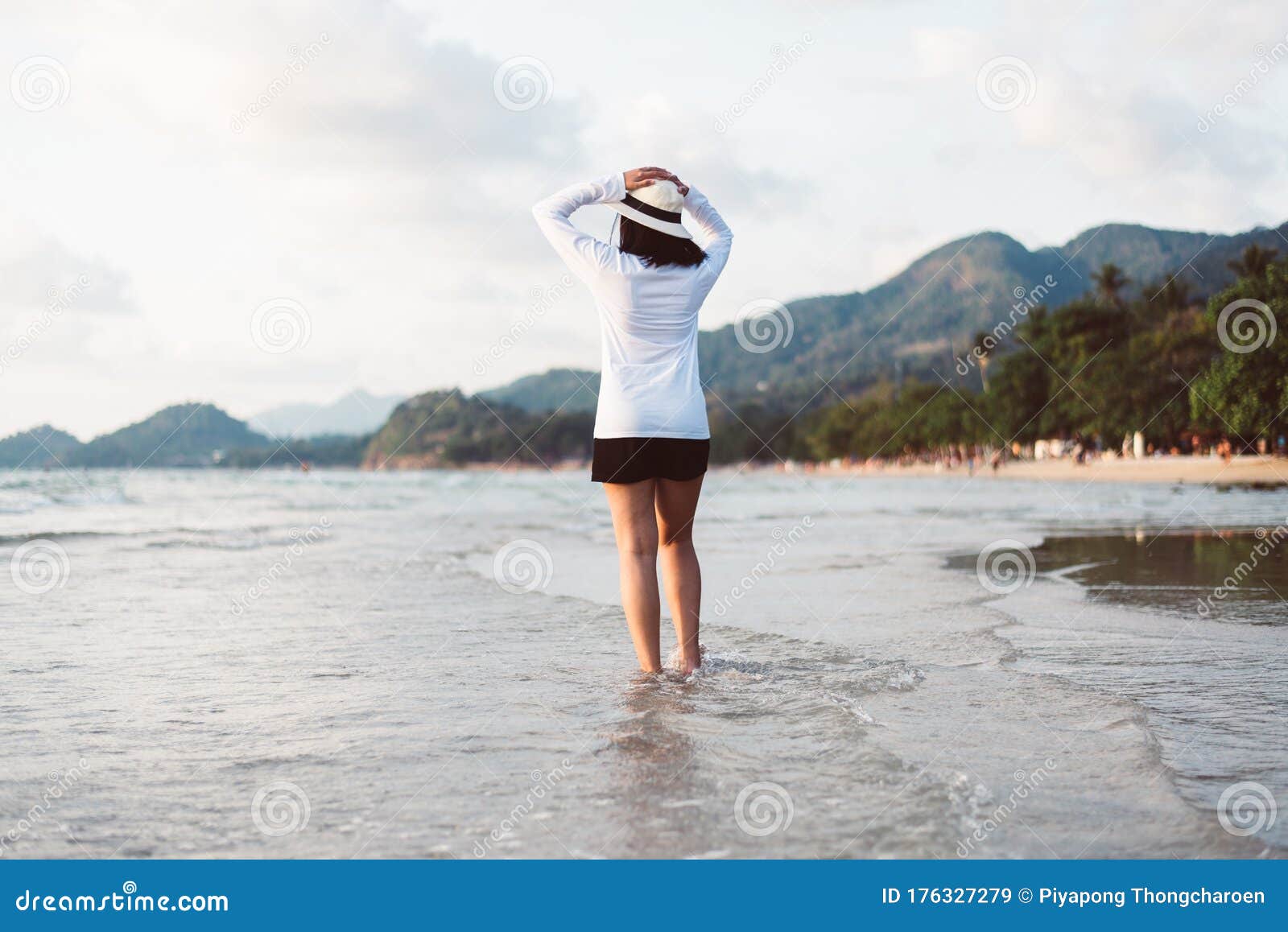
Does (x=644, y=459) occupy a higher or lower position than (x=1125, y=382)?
lower

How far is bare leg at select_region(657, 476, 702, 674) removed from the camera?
14.5ft

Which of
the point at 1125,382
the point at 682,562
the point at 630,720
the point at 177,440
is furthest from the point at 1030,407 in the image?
the point at 630,720

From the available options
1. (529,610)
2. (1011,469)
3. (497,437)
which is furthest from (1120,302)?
(529,610)

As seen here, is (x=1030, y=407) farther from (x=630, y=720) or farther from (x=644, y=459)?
(x=630, y=720)

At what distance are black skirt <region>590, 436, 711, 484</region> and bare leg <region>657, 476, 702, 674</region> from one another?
135 millimetres

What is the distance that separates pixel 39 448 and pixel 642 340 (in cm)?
5120

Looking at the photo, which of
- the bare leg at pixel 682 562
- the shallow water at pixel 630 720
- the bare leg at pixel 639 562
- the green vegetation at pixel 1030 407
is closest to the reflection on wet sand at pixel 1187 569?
the shallow water at pixel 630 720

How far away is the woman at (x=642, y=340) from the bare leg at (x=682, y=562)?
0.08 ft

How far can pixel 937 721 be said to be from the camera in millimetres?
3564

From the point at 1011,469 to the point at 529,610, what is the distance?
79384mm

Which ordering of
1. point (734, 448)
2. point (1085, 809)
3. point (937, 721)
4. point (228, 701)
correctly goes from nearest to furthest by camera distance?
1. point (1085, 809)
2. point (937, 721)
3. point (228, 701)
4. point (734, 448)

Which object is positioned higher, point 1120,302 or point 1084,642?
point 1120,302

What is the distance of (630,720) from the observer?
361 centimetres
